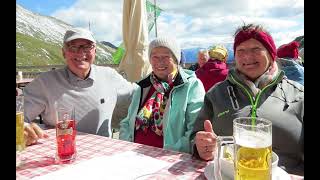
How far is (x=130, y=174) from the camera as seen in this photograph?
1426 millimetres

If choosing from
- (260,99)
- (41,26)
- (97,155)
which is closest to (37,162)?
(97,155)

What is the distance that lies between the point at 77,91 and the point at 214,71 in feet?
7.75

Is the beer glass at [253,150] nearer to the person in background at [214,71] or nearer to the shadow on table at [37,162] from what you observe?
the shadow on table at [37,162]

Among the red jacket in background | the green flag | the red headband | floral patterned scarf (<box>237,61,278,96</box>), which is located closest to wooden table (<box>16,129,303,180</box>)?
floral patterned scarf (<box>237,61,278,96</box>)

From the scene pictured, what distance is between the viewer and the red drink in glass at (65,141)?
1.63 metres

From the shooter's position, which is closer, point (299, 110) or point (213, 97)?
point (299, 110)

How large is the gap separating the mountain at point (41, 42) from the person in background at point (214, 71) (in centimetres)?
8158

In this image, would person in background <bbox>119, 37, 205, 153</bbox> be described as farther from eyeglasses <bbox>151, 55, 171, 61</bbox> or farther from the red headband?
the red headband

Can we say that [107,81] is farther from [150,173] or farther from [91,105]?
[150,173]

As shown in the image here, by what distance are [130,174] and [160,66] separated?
1.50 meters

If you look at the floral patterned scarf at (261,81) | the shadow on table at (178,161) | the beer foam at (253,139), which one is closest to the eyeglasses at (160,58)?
the floral patterned scarf at (261,81)

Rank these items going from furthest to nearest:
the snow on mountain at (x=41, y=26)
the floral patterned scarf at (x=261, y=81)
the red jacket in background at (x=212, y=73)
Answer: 1. the snow on mountain at (x=41, y=26)
2. the red jacket in background at (x=212, y=73)
3. the floral patterned scarf at (x=261, y=81)

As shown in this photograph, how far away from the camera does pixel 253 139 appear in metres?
1.06
